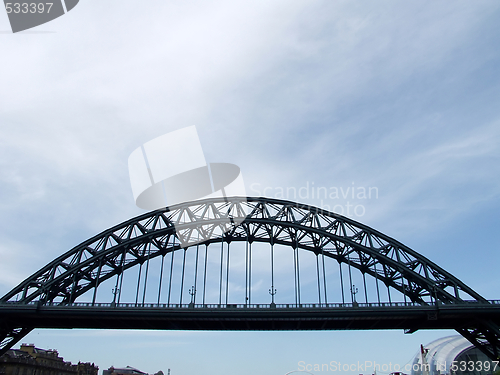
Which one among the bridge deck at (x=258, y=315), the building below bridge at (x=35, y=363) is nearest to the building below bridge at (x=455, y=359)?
the bridge deck at (x=258, y=315)

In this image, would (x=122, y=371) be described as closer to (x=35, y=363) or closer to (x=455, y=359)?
(x=35, y=363)

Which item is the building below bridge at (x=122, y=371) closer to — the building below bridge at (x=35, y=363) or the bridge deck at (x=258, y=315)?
the building below bridge at (x=35, y=363)

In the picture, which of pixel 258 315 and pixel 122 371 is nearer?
pixel 258 315

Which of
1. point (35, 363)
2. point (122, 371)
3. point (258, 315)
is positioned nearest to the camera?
point (258, 315)

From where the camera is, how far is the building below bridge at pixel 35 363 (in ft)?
251

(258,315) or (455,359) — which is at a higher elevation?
(258,315)

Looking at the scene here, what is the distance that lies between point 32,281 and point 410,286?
4911 centimetres

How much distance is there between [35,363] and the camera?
84500 millimetres

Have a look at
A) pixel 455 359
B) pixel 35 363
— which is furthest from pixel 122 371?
pixel 455 359

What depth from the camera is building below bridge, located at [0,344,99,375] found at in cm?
7650

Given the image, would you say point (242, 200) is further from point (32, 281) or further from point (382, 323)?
point (32, 281)

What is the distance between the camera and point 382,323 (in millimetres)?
52281

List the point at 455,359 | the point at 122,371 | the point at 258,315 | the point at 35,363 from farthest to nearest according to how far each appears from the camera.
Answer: the point at 122,371 → the point at 35,363 → the point at 455,359 → the point at 258,315

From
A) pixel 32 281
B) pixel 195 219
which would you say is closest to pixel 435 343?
pixel 195 219
